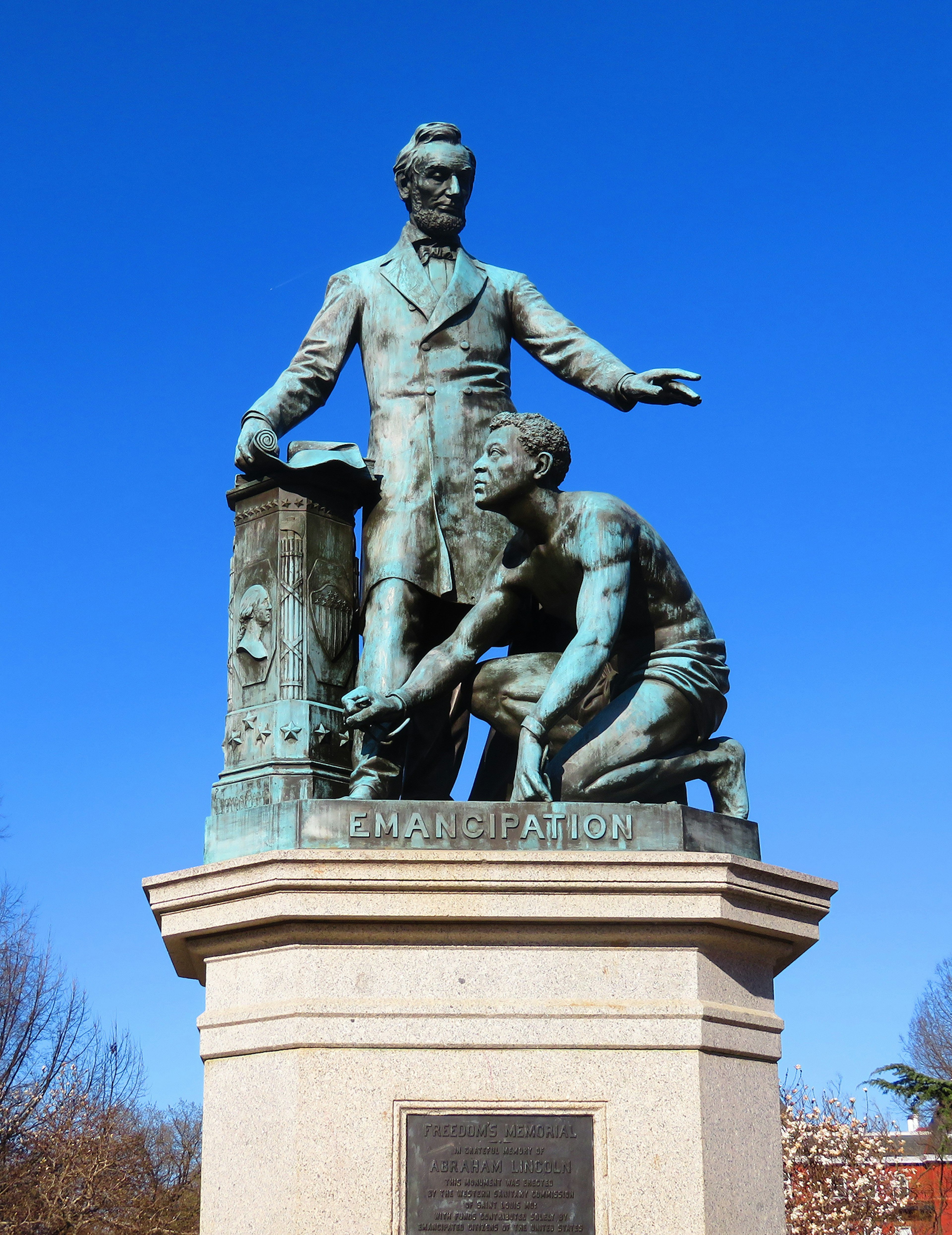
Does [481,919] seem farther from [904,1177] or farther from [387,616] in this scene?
[904,1177]

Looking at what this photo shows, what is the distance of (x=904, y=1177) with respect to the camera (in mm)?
26578

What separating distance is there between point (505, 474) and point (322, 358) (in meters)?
1.66

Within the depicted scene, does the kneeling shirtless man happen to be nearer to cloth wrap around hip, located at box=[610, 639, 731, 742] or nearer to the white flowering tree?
cloth wrap around hip, located at box=[610, 639, 731, 742]

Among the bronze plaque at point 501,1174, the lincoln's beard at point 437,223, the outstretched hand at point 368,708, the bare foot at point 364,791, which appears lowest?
the bronze plaque at point 501,1174

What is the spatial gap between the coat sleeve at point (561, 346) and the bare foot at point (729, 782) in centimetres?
211

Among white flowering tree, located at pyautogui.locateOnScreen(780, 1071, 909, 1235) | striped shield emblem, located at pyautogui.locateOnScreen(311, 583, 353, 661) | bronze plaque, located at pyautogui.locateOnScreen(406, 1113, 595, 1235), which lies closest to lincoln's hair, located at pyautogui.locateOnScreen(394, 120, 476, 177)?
striped shield emblem, located at pyautogui.locateOnScreen(311, 583, 353, 661)

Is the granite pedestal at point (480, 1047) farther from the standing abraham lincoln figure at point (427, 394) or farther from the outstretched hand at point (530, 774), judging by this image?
the standing abraham lincoln figure at point (427, 394)

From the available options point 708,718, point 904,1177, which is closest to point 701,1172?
point 708,718

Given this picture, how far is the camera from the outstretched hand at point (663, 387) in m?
8.34

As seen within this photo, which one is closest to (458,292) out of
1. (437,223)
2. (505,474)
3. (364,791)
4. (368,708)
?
(437,223)

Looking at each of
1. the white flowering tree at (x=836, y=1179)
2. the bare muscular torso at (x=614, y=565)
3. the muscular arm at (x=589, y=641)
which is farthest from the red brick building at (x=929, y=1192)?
the muscular arm at (x=589, y=641)

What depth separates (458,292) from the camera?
8844 millimetres

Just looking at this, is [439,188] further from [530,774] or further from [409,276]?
[530,774]

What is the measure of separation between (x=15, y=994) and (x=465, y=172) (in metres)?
A: 27.3
